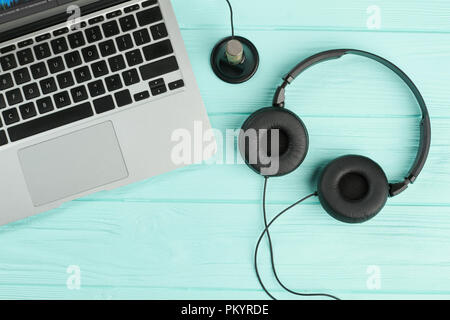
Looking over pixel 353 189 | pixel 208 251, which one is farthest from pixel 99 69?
pixel 353 189

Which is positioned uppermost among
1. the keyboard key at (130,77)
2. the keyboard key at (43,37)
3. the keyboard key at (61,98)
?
the keyboard key at (43,37)

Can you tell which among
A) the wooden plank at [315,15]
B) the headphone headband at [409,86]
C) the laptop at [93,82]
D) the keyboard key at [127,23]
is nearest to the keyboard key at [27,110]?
the laptop at [93,82]

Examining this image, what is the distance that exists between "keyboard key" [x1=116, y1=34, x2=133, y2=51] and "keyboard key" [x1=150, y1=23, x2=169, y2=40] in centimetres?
4

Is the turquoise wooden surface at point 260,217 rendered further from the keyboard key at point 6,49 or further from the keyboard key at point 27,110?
the keyboard key at point 6,49

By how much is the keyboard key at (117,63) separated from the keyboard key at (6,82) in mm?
169

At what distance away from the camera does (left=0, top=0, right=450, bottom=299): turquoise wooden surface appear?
71cm

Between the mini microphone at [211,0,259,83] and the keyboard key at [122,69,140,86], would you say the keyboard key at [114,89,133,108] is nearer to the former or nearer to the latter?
the keyboard key at [122,69,140,86]

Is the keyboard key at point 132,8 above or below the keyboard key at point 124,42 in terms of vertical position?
above

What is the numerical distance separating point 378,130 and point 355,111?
6cm

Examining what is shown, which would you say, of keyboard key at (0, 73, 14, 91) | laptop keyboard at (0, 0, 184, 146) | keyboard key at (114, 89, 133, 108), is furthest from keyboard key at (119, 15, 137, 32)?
keyboard key at (0, 73, 14, 91)

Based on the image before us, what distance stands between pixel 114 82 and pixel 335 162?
40cm

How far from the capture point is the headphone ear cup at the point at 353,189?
650mm
